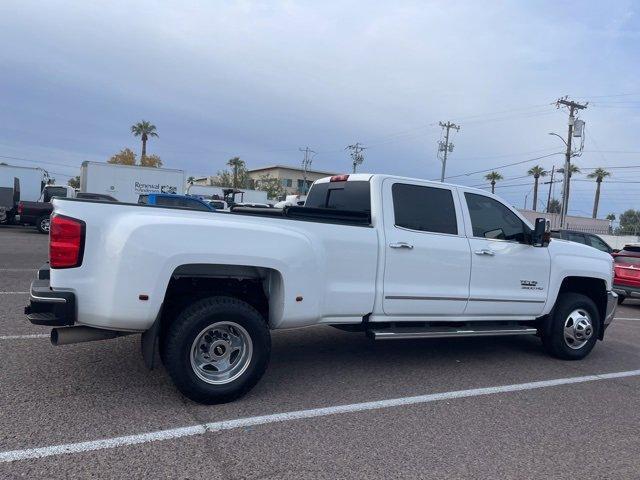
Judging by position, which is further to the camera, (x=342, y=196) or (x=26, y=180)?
(x=26, y=180)

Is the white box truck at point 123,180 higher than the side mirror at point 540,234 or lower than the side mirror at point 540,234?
higher

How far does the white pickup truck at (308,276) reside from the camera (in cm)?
393

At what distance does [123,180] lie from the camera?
2656 cm

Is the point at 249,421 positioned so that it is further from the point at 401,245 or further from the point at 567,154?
the point at 567,154

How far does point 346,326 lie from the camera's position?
5.26m

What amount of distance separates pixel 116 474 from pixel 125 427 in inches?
26.4

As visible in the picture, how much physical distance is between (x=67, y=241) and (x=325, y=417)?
2.34 m

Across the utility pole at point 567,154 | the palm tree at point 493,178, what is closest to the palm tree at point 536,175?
the palm tree at point 493,178

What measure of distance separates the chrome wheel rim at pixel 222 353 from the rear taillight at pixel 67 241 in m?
1.12

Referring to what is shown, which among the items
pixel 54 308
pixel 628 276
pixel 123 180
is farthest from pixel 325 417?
pixel 123 180

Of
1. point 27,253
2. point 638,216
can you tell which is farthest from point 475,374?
point 638,216

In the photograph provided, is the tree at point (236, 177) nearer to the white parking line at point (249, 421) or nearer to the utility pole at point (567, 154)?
the utility pole at point (567, 154)

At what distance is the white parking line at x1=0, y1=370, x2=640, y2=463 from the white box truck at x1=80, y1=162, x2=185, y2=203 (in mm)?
23508

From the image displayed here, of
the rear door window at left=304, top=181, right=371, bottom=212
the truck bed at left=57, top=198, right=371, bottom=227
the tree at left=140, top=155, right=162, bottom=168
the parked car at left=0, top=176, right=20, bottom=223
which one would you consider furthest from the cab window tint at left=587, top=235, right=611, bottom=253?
the tree at left=140, top=155, right=162, bottom=168
